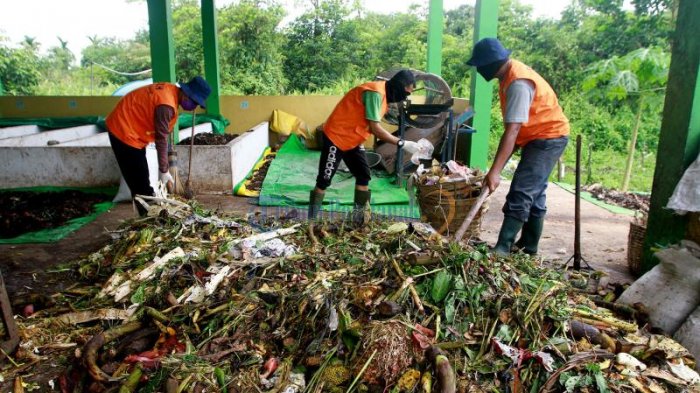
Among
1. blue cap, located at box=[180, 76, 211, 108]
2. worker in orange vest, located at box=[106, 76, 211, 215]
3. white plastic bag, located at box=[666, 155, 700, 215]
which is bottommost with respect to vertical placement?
white plastic bag, located at box=[666, 155, 700, 215]

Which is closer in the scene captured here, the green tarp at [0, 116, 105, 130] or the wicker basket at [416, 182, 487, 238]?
the wicker basket at [416, 182, 487, 238]

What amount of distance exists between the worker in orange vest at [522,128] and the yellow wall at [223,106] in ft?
26.6

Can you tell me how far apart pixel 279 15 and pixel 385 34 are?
4734 millimetres

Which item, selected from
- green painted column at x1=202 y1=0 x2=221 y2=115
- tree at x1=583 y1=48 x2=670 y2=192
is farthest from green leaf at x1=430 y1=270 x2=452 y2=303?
green painted column at x1=202 y1=0 x2=221 y2=115

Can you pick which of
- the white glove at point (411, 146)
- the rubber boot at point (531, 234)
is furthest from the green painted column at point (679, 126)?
the white glove at point (411, 146)

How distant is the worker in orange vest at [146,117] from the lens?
14.8ft

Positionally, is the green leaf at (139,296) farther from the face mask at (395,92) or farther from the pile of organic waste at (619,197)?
the pile of organic waste at (619,197)

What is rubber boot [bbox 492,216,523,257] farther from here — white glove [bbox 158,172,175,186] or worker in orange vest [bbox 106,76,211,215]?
white glove [bbox 158,172,175,186]

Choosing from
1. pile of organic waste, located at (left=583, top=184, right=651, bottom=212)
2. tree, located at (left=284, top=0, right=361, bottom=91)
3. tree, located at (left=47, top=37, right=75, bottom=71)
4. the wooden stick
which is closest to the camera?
the wooden stick

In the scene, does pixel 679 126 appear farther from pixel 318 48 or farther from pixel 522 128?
pixel 318 48

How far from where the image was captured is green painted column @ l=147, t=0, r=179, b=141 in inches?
272

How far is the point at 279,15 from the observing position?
60.8ft

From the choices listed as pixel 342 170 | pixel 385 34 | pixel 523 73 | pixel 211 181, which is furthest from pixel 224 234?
pixel 385 34

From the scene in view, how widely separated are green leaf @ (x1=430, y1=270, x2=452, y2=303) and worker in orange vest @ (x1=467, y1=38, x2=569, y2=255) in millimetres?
1344
